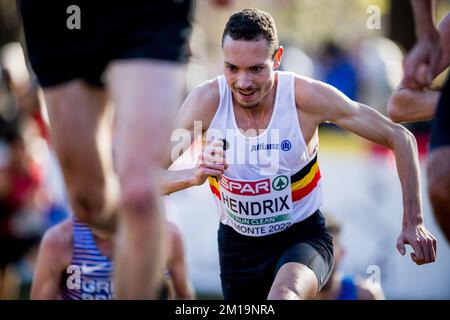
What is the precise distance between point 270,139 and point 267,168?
0.58 ft

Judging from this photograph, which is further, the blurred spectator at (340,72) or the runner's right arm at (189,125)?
the blurred spectator at (340,72)

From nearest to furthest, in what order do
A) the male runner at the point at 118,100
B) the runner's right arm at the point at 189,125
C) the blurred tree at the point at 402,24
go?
the male runner at the point at 118,100, the runner's right arm at the point at 189,125, the blurred tree at the point at 402,24

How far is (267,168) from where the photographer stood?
18.4ft

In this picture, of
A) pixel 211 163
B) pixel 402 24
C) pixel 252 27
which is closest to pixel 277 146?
pixel 211 163

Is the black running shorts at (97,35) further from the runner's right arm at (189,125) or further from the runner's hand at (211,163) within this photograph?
the runner's right arm at (189,125)

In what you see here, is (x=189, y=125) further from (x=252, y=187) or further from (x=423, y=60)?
(x=423, y=60)

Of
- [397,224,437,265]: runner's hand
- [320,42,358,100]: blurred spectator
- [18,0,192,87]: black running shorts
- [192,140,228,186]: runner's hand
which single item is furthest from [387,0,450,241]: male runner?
[320,42,358,100]: blurred spectator

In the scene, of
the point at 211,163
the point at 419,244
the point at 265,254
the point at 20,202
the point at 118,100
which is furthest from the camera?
the point at 20,202

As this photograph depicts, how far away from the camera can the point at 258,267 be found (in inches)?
226

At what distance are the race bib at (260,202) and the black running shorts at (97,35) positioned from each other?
1.43 meters

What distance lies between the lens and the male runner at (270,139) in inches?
219

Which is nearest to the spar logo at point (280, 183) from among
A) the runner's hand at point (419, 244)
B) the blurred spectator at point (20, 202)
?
the runner's hand at point (419, 244)
